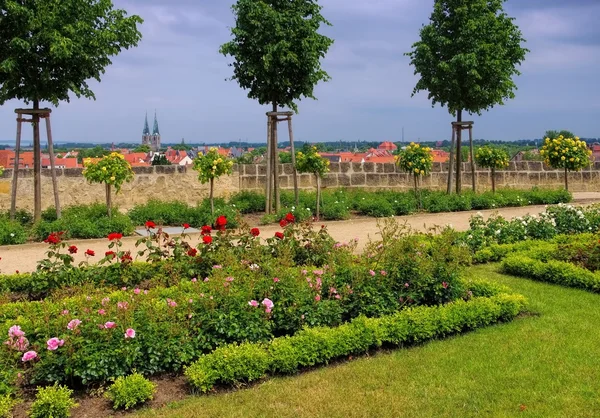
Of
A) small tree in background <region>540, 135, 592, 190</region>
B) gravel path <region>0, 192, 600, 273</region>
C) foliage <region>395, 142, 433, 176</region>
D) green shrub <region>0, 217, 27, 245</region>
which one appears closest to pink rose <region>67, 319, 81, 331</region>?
gravel path <region>0, 192, 600, 273</region>

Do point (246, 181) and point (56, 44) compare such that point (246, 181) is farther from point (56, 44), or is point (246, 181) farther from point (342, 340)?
point (342, 340)

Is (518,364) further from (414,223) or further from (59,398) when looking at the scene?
(414,223)

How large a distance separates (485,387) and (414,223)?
8146mm

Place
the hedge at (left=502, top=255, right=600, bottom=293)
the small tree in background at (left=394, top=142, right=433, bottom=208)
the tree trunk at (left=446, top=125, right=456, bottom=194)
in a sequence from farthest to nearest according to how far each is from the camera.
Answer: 1. the tree trunk at (left=446, top=125, right=456, bottom=194)
2. the small tree in background at (left=394, top=142, right=433, bottom=208)
3. the hedge at (left=502, top=255, right=600, bottom=293)

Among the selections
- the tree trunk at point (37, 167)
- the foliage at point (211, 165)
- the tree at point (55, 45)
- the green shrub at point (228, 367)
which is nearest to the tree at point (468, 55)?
the foliage at point (211, 165)

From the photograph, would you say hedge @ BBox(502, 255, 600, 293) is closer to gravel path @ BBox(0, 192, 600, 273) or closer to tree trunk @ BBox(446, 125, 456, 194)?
gravel path @ BBox(0, 192, 600, 273)

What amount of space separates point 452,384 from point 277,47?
8.65m

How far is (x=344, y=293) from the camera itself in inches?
213

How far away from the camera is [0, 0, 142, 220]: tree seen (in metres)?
9.84

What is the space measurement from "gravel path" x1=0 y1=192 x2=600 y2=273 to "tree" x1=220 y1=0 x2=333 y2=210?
181 cm

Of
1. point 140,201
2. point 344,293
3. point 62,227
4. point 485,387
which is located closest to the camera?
point 485,387

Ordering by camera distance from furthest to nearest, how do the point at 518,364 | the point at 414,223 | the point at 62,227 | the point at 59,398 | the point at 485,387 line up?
the point at 414,223, the point at 62,227, the point at 518,364, the point at 485,387, the point at 59,398

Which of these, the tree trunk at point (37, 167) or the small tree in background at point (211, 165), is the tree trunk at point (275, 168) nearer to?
the small tree in background at point (211, 165)

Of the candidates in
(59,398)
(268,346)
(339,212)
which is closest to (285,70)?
(339,212)
